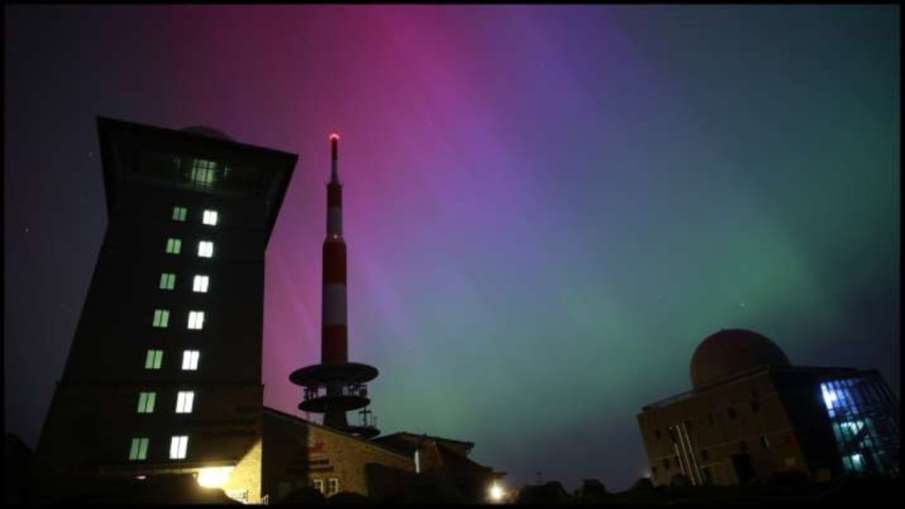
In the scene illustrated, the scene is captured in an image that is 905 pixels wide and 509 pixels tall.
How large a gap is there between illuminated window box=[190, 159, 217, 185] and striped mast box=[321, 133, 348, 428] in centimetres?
1100

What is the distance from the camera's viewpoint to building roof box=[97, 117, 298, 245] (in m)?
36.1

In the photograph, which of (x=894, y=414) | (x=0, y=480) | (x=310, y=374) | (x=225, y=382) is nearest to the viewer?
(x=0, y=480)

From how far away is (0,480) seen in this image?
77.7 feet

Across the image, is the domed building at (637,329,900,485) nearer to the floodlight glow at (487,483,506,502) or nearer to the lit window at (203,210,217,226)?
the floodlight glow at (487,483,506,502)

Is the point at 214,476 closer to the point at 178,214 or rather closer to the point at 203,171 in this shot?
the point at 178,214

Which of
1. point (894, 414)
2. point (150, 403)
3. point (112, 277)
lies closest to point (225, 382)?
point (150, 403)

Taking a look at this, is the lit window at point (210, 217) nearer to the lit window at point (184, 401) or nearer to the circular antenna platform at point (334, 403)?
the lit window at point (184, 401)

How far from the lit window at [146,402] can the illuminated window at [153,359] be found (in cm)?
170

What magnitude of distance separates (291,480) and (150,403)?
9.16 metres

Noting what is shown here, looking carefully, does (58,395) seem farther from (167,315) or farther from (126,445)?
(167,315)

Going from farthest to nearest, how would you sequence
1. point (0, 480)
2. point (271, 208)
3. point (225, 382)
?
point (271, 208) < point (225, 382) < point (0, 480)

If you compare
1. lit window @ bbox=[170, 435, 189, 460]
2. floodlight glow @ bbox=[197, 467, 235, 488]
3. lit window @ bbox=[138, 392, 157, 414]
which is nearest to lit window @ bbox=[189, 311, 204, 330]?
lit window @ bbox=[138, 392, 157, 414]

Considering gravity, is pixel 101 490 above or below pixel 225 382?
below

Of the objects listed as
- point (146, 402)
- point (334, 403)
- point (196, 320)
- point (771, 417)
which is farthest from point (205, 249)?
point (771, 417)
